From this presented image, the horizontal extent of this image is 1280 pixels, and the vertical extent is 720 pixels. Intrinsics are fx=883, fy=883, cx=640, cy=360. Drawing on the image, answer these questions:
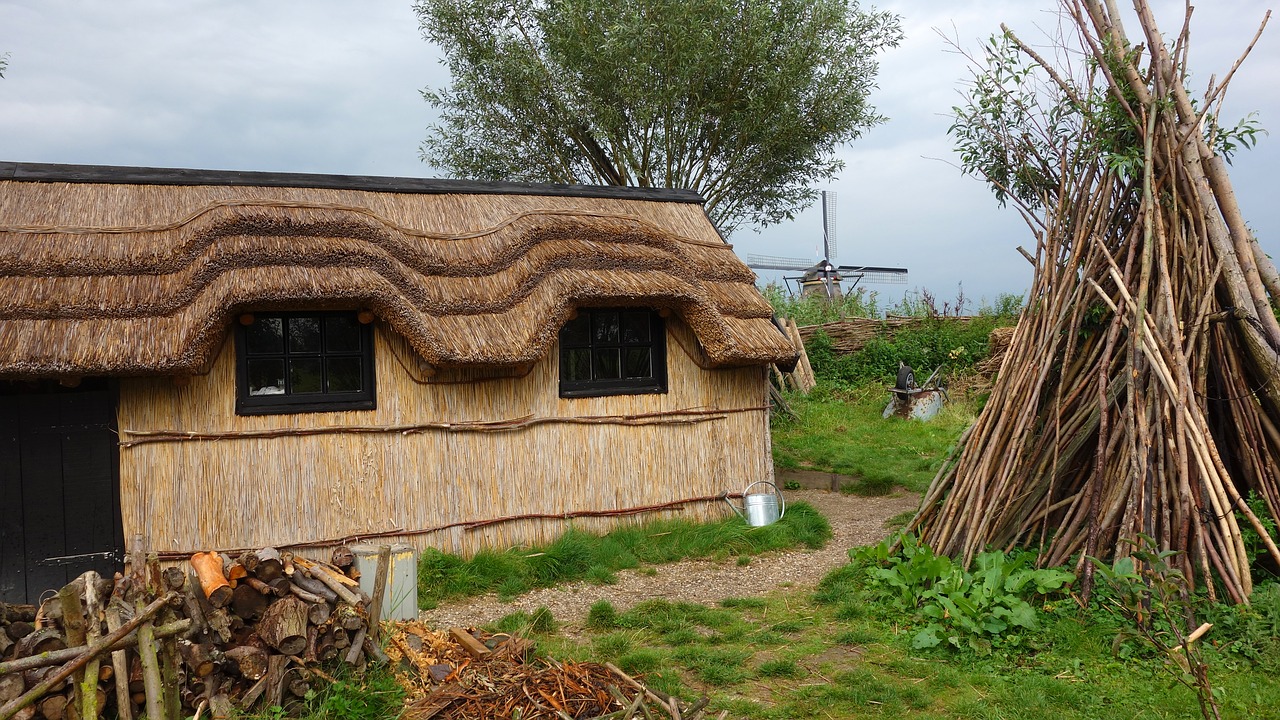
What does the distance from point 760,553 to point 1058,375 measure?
302cm

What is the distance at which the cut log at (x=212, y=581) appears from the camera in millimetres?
4359

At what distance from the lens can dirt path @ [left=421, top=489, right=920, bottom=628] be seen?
21.4 feet

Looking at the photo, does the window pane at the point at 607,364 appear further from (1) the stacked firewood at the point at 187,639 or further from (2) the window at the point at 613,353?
(1) the stacked firewood at the point at 187,639

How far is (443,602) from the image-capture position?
676 centimetres

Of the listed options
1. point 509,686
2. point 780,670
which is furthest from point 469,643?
point 780,670

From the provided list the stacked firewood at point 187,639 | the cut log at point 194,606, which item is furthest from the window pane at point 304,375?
the cut log at point 194,606

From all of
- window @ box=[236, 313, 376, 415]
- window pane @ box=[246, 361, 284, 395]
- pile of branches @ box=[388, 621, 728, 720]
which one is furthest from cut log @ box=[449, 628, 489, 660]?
window pane @ box=[246, 361, 284, 395]

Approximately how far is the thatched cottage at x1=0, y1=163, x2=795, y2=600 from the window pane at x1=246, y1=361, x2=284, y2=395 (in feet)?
0.05

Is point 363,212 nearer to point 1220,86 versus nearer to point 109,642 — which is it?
point 109,642

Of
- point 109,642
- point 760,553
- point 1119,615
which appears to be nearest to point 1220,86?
point 1119,615

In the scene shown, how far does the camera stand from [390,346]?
7.38m

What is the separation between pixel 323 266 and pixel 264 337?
2.54 feet

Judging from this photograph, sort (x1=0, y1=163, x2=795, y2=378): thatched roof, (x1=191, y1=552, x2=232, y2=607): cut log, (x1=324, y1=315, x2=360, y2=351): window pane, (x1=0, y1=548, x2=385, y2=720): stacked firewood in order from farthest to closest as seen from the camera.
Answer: (x1=324, y1=315, x2=360, y2=351): window pane
(x1=0, y1=163, x2=795, y2=378): thatched roof
(x1=191, y1=552, x2=232, y2=607): cut log
(x1=0, y1=548, x2=385, y2=720): stacked firewood

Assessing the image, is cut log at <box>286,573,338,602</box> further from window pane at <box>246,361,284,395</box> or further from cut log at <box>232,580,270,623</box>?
window pane at <box>246,361,284,395</box>
